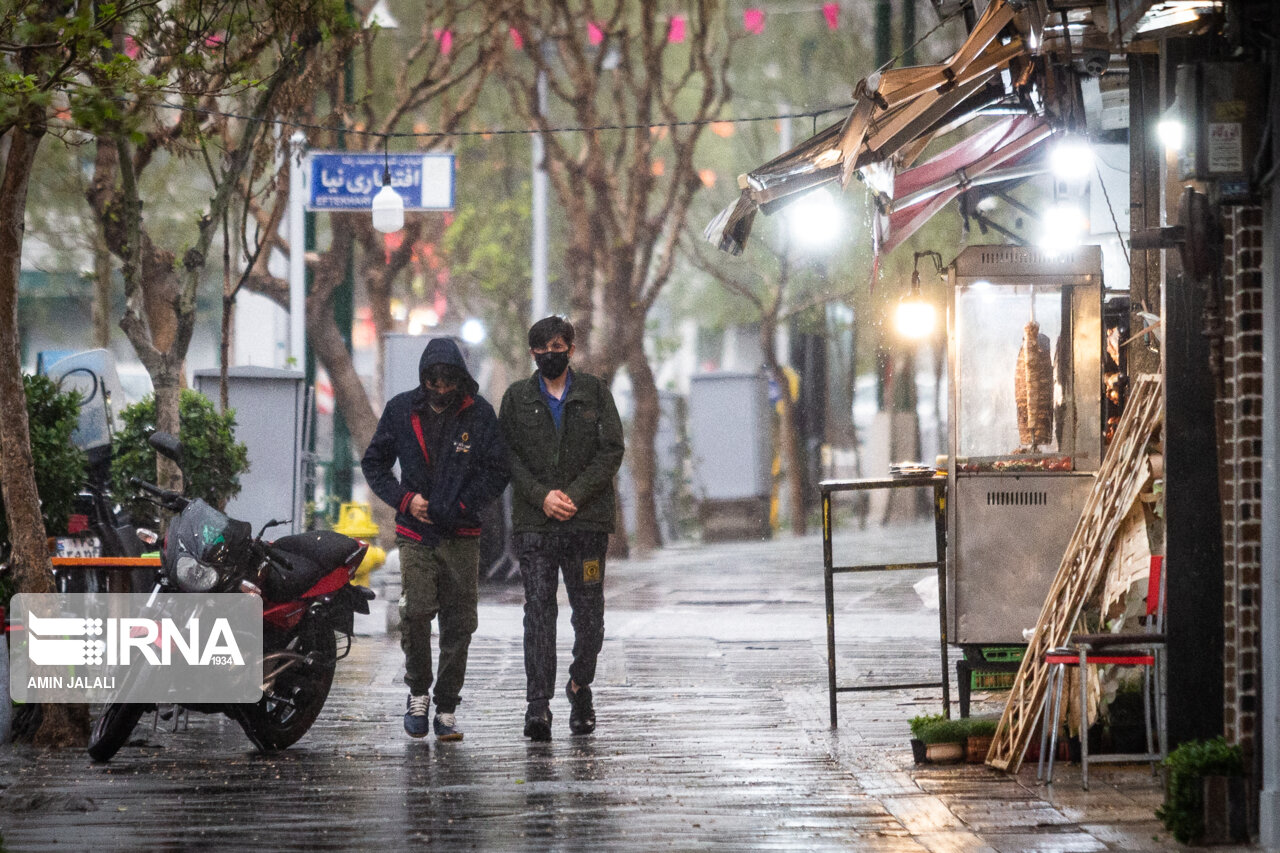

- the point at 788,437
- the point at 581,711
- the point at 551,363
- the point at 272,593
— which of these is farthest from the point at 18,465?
the point at 788,437

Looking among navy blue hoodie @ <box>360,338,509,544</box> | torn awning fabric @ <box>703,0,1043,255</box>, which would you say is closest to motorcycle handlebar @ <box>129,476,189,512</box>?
navy blue hoodie @ <box>360,338,509,544</box>

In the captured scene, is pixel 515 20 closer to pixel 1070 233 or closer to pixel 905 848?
pixel 1070 233

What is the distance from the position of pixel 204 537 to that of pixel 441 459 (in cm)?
138

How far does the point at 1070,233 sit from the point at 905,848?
6930 millimetres

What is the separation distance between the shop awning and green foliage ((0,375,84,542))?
5.30 m

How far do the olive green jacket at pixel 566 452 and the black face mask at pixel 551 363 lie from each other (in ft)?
0.34

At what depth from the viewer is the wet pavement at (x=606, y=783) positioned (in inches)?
265

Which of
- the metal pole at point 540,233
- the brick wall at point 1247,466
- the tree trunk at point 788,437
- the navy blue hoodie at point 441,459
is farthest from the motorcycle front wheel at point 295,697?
the tree trunk at point 788,437

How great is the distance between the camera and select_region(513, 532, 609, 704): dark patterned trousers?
914 cm

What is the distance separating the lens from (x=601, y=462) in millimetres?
9203

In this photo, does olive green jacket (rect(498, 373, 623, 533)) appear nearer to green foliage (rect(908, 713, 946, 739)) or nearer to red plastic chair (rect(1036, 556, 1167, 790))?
green foliage (rect(908, 713, 946, 739))

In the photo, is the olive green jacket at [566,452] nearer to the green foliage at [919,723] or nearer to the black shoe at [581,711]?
the black shoe at [581,711]

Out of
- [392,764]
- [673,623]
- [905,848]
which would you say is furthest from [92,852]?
[673,623]

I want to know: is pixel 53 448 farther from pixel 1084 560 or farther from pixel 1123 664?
pixel 1123 664
